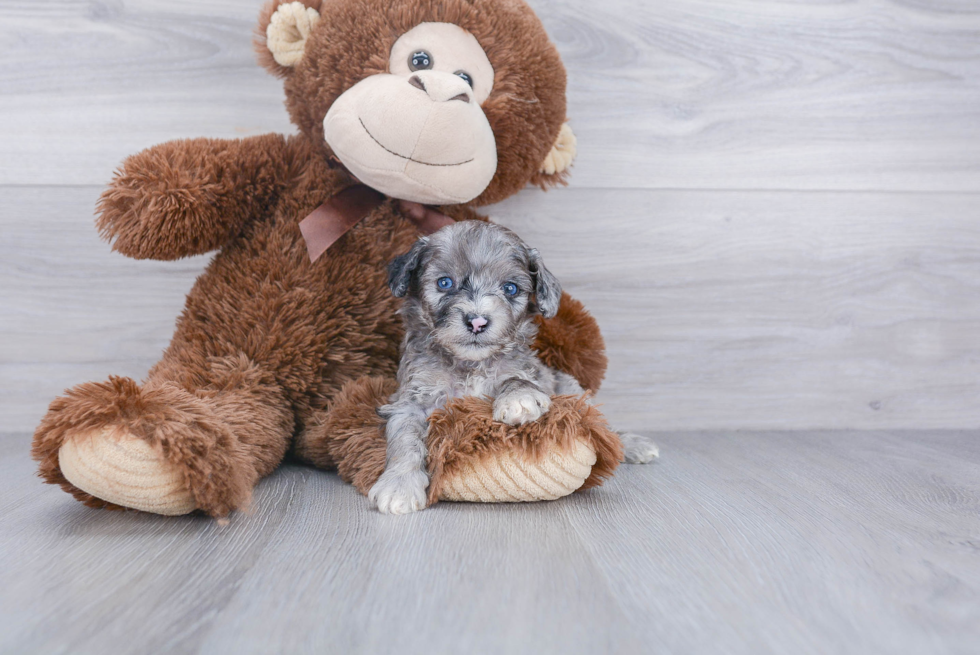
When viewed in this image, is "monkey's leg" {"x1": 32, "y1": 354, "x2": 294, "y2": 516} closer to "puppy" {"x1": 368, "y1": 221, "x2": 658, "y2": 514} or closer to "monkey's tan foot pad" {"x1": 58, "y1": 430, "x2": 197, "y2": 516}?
"monkey's tan foot pad" {"x1": 58, "y1": 430, "x2": 197, "y2": 516}

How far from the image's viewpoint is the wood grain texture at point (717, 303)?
84.2 inches

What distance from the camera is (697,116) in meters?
2.23

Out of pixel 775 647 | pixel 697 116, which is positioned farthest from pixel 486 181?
pixel 775 647

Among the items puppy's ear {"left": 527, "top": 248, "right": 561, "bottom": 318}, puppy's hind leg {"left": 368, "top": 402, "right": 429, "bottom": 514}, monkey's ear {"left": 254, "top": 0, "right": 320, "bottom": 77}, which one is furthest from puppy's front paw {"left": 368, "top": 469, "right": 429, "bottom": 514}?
monkey's ear {"left": 254, "top": 0, "right": 320, "bottom": 77}

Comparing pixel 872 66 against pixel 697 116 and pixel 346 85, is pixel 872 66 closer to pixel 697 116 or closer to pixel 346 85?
pixel 697 116

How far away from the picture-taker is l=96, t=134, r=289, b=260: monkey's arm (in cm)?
159

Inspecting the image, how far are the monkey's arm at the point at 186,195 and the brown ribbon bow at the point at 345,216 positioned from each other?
171 millimetres

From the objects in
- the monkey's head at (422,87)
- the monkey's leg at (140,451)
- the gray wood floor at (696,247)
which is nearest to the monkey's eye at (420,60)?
the monkey's head at (422,87)

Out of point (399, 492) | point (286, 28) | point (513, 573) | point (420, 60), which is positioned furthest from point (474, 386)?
point (286, 28)

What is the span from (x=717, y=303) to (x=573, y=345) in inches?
28.5

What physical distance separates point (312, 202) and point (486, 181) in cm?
46

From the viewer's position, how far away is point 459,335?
57.2 inches

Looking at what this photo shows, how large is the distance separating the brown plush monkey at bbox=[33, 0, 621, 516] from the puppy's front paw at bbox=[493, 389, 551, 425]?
2cm

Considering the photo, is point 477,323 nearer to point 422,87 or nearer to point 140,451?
point 422,87
